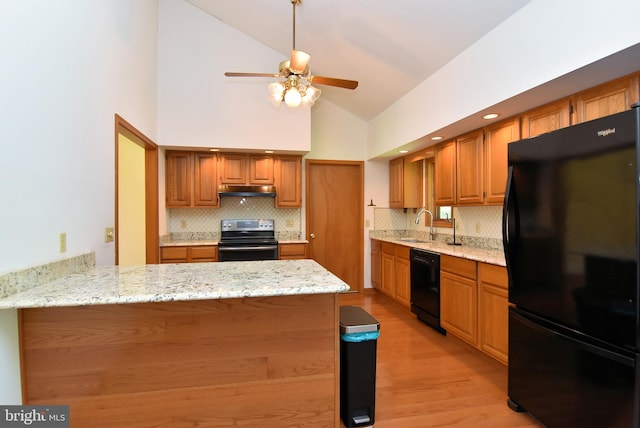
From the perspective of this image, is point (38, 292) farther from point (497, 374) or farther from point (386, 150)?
point (386, 150)

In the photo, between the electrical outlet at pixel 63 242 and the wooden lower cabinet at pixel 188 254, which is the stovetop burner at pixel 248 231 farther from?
the electrical outlet at pixel 63 242

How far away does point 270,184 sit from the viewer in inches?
172

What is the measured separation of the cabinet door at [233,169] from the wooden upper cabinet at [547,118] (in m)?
3.24

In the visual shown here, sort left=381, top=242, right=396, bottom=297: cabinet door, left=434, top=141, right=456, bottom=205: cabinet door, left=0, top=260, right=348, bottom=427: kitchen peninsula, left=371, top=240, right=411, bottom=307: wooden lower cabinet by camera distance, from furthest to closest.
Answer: left=381, top=242, right=396, bottom=297: cabinet door
left=371, top=240, right=411, bottom=307: wooden lower cabinet
left=434, top=141, right=456, bottom=205: cabinet door
left=0, top=260, right=348, bottom=427: kitchen peninsula

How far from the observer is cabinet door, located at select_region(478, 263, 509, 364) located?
2.44m

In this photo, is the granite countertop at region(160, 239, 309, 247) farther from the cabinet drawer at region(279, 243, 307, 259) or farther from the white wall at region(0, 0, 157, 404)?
the white wall at region(0, 0, 157, 404)

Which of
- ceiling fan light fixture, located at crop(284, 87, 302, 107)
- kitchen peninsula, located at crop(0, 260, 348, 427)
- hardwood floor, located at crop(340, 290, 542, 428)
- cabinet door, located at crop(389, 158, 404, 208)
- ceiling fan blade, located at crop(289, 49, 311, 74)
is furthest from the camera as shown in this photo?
cabinet door, located at crop(389, 158, 404, 208)

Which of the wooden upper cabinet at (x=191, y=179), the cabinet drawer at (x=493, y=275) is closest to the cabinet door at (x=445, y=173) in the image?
the cabinet drawer at (x=493, y=275)

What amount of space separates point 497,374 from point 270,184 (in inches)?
130

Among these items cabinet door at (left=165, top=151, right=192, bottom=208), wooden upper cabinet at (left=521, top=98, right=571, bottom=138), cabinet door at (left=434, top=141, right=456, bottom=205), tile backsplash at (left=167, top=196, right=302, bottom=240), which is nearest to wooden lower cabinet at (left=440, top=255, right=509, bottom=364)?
cabinet door at (left=434, top=141, right=456, bottom=205)

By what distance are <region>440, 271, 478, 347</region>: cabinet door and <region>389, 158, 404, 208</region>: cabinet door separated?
5.74ft

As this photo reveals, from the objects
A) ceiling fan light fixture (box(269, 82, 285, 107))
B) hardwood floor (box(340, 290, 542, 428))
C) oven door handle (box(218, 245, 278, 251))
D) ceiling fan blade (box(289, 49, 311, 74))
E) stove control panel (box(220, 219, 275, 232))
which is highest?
ceiling fan blade (box(289, 49, 311, 74))

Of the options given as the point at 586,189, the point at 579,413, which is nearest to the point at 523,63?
the point at 586,189

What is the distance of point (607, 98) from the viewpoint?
1969mm
